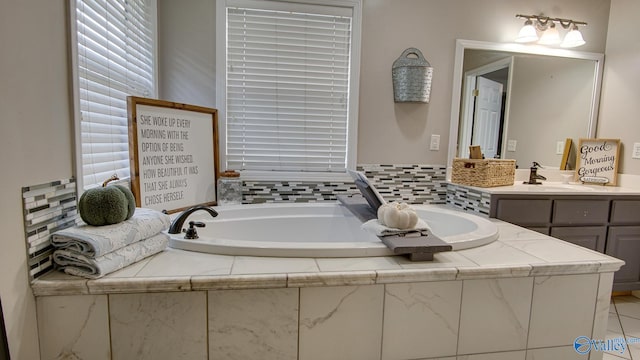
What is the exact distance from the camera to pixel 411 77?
2.36 m

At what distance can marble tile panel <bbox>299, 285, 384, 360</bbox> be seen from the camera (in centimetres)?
115

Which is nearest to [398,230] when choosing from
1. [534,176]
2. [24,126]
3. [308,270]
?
[308,270]

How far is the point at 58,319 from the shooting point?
1.06 m

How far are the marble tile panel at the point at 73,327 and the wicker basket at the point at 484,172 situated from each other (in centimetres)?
222

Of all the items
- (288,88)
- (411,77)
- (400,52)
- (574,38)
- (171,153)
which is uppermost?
(574,38)

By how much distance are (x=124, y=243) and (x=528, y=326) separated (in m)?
1.53

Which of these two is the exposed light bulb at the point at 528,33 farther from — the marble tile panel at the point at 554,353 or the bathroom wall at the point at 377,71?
the marble tile panel at the point at 554,353

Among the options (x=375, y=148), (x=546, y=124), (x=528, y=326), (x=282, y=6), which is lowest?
(x=528, y=326)

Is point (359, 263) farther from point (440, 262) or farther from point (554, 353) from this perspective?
point (554, 353)

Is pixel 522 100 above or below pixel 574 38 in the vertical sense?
below

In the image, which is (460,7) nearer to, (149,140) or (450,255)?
(450,255)

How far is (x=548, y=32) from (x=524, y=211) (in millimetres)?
1461

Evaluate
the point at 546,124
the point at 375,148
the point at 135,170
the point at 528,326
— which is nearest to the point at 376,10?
the point at 375,148

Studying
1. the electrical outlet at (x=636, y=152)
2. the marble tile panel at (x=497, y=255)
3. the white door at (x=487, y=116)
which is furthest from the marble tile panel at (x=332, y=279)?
the electrical outlet at (x=636, y=152)
